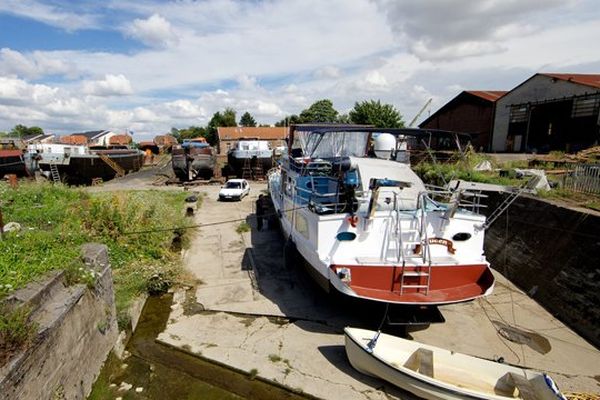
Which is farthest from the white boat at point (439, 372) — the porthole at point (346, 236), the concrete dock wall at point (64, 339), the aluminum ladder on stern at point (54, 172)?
the aluminum ladder on stern at point (54, 172)

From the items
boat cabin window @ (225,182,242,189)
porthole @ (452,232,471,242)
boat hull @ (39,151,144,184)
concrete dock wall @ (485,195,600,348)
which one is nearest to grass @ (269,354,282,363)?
porthole @ (452,232,471,242)

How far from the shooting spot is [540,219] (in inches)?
394

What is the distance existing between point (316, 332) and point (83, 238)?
18.4ft

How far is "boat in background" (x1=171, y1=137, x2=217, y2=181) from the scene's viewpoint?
27.3m

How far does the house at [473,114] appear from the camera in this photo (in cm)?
2773

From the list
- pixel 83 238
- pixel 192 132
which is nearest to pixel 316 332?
pixel 83 238

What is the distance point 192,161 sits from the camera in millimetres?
27344

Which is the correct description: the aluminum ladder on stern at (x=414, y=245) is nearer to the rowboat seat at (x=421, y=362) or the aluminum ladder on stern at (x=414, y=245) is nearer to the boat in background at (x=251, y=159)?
the rowboat seat at (x=421, y=362)

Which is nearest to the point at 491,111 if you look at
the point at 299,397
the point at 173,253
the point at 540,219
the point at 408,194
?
the point at 540,219

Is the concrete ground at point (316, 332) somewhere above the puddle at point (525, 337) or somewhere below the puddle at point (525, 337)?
above

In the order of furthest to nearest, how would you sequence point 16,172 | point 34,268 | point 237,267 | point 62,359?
point 16,172 < point 237,267 < point 34,268 < point 62,359

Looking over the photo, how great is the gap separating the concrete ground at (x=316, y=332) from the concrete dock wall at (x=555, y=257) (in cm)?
34

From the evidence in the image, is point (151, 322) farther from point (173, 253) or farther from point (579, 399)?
point (579, 399)

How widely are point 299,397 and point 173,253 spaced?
7279mm
